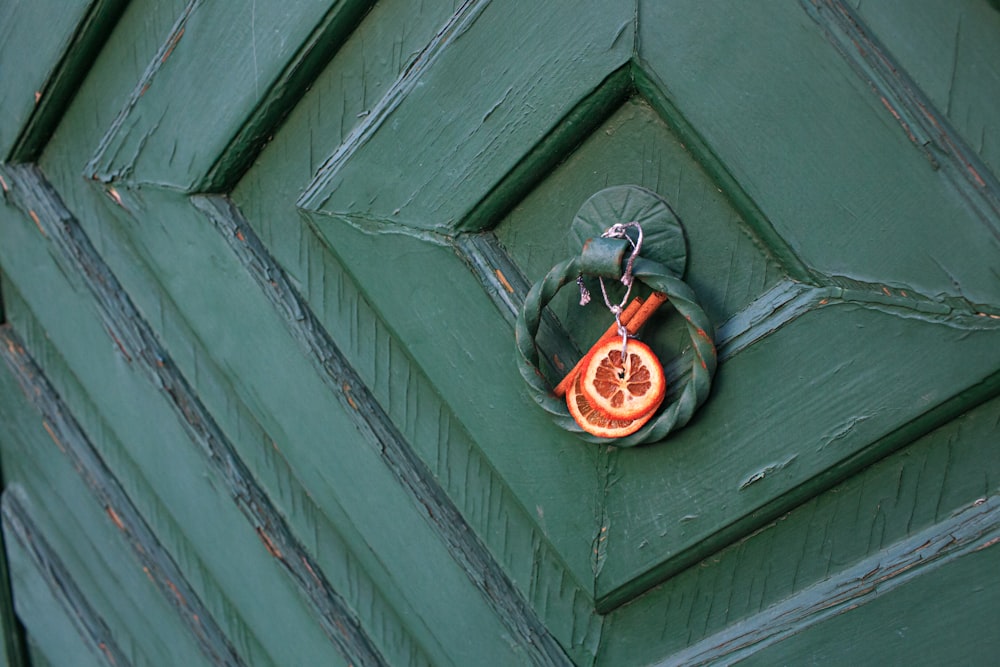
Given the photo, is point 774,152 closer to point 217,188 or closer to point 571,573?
point 571,573

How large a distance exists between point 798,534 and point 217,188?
575 millimetres

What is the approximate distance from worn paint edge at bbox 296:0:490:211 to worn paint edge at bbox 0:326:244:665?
0.43 m

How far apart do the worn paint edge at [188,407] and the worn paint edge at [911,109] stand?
0.62 metres

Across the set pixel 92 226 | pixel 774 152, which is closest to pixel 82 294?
pixel 92 226

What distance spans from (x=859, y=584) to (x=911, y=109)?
0.33m

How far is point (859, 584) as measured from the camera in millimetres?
609

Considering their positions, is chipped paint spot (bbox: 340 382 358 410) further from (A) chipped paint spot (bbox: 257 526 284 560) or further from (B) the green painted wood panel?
(B) the green painted wood panel

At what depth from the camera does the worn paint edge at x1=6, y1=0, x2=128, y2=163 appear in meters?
0.81

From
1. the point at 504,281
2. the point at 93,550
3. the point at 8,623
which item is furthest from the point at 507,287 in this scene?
the point at 8,623

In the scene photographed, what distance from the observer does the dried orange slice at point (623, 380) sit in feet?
1.93

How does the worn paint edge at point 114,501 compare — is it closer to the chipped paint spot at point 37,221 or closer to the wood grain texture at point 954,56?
the chipped paint spot at point 37,221

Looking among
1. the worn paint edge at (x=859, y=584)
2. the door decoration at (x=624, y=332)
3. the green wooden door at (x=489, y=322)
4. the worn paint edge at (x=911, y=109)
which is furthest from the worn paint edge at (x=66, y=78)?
the worn paint edge at (x=859, y=584)

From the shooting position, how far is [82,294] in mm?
886

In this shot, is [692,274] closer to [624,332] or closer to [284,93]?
[624,332]
